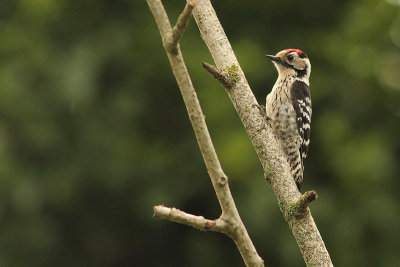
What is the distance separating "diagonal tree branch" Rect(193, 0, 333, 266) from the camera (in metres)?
3.28

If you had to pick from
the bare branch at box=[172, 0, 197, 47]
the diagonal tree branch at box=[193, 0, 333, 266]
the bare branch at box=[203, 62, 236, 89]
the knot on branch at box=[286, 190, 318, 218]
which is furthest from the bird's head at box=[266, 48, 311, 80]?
the bare branch at box=[172, 0, 197, 47]

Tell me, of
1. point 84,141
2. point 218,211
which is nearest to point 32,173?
point 84,141

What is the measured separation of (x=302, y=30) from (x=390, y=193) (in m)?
2.54

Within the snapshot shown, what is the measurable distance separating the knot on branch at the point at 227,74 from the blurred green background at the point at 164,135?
3.30 meters

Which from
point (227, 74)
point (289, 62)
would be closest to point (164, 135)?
point (289, 62)

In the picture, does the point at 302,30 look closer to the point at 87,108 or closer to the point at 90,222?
the point at 87,108

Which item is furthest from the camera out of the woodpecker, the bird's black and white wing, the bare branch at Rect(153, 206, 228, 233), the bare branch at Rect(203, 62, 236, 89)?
the bird's black and white wing

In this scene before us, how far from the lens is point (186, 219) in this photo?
245 cm

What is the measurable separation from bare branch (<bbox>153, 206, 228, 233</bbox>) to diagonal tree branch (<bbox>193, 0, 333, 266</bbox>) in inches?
33.7

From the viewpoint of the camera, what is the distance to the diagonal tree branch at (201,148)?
8.09 feet

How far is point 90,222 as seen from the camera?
26.3 ft

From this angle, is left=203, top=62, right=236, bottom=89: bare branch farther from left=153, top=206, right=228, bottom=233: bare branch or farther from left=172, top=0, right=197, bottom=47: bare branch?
left=153, top=206, right=228, bottom=233: bare branch

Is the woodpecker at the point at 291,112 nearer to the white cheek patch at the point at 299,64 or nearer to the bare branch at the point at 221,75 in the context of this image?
the white cheek patch at the point at 299,64

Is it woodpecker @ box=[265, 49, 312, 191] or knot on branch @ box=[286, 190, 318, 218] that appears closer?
knot on branch @ box=[286, 190, 318, 218]
